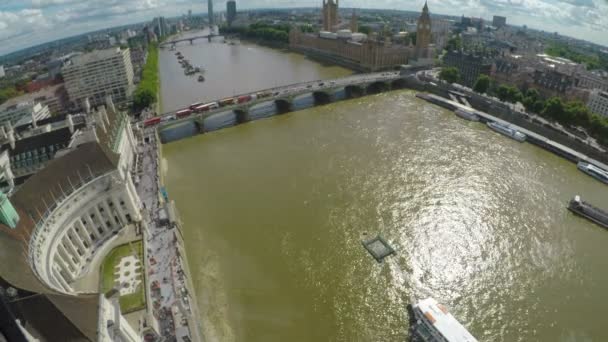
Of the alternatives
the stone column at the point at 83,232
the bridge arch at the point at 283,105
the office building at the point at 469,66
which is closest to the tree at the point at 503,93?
the office building at the point at 469,66

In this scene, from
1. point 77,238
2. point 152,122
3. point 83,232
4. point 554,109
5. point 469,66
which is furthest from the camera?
point 469,66

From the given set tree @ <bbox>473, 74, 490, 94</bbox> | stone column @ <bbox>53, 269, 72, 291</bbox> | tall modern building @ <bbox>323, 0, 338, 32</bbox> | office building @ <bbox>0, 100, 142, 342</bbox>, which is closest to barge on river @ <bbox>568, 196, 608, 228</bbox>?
tree @ <bbox>473, 74, 490, 94</bbox>

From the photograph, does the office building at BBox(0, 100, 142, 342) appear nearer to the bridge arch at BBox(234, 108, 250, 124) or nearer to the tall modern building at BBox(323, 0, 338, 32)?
the bridge arch at BBox(234, 108, 250, 124)

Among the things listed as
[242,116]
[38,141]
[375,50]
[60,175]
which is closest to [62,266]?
[60,175]

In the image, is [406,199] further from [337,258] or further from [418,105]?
[418,105]

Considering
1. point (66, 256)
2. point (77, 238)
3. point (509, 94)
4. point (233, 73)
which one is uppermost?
point (233, 73)

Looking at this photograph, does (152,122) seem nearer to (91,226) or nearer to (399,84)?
(91,226)

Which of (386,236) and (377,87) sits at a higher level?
(377,87)

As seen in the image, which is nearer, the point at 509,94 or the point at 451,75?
the point at 509,94

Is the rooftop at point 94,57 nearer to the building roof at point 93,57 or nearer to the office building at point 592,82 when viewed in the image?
the building roof at point 93,57
